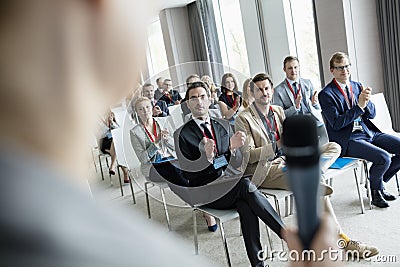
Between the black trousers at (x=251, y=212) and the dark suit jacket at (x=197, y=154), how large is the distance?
184 mm

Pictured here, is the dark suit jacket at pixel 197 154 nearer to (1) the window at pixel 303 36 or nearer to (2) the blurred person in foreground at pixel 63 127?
(2) the blurred person in foreground at pixel 63 127

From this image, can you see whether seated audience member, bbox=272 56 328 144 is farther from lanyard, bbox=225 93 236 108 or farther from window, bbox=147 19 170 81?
window, bbox=147 19 170 81

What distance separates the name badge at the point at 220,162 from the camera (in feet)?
8.97

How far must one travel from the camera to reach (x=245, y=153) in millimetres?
2842

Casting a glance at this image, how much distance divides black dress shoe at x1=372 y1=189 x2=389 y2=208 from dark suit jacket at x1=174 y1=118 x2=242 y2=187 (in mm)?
1233

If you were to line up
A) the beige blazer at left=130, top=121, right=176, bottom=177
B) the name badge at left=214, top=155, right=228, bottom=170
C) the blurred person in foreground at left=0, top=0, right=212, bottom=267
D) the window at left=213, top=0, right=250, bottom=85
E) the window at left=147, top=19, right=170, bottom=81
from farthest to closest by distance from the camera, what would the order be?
the window at left=213, top=0, right=250, bottom=85 → the beige blazer at left=130, top=121, right=176, bottom=177 → the name badge at left=214, top=155, right=228, bottom=170 → the window at left=147, top=19, right=170, bottom=81 → the blurred person in foreground at left=0, top=0, right=212, bottom=267

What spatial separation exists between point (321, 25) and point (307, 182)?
5623 millimetres

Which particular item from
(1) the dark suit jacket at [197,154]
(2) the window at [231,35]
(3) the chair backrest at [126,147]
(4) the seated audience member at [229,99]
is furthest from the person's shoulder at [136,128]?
(2) the window at [231,35]

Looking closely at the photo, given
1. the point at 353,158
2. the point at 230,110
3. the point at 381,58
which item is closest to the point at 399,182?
the point at 353,158

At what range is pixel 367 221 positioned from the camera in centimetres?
309

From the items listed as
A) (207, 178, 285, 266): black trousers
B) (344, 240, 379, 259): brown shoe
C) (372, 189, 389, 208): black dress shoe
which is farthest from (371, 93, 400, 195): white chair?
(207, 178, 285, 266): black trousers

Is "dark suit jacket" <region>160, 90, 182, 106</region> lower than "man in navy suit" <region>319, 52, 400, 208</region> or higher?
higher

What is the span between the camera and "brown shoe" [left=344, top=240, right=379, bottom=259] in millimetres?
2656

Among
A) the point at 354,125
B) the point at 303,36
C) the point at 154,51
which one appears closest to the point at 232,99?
the point at 154,51
